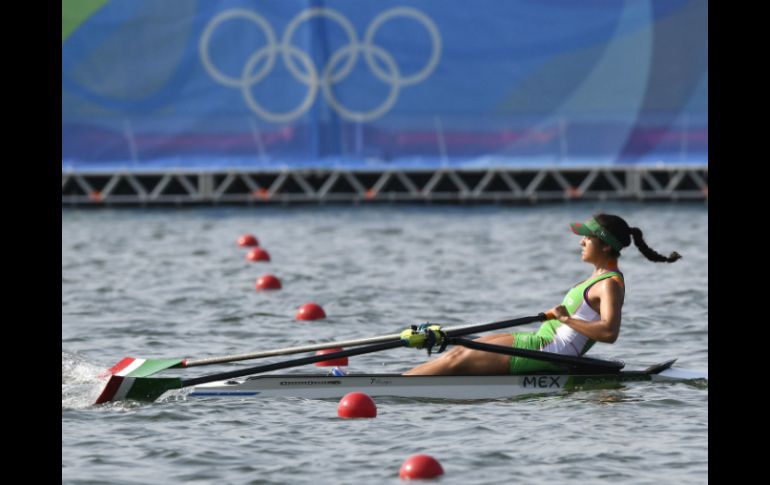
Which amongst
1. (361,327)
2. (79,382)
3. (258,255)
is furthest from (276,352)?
(258,255)

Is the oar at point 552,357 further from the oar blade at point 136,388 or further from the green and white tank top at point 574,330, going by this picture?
the oar blade at point 136,388

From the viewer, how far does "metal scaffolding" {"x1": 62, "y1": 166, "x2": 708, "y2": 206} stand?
3003cm

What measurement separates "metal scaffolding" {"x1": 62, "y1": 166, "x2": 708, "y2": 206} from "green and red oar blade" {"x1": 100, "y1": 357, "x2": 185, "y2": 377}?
1737 cm

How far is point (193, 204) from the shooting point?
31.1 m

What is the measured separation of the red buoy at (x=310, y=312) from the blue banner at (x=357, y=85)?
1325 cm

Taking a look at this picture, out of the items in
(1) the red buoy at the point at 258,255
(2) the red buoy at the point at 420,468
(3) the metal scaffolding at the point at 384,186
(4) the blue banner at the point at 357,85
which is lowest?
(2) the red buoy at the point at 420,468

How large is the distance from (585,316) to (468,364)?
1.01m

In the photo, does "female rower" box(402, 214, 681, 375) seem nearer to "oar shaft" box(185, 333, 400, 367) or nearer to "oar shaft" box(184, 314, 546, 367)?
"oar shaft" box(184, 314, 546, 367)

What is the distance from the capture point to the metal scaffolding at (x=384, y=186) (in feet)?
98.5

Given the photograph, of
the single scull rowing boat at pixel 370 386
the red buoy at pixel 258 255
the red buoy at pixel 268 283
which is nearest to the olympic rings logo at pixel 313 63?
the red buoy at pixel 258 255

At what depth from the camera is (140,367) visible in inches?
474

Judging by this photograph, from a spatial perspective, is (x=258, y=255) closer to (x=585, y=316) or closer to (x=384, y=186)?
(x=384, y=186)

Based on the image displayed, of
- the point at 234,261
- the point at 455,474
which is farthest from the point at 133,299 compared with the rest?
the point at 455,474
